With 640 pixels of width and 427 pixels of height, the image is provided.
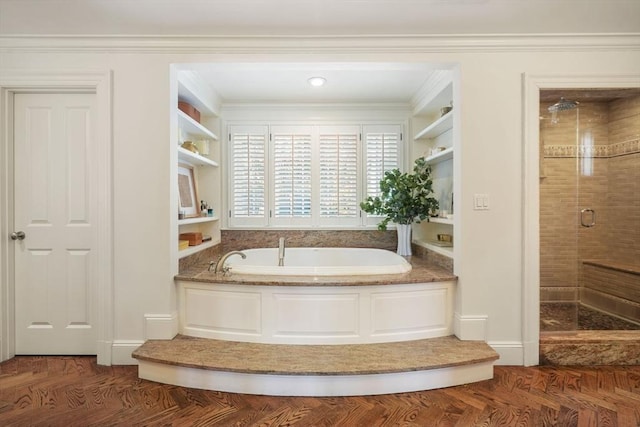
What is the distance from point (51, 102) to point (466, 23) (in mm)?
2990

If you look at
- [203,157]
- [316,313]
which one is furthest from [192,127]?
[316,313]

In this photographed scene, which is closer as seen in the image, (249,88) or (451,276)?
(451,276)

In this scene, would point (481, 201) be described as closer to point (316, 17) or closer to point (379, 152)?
point (379, 152)

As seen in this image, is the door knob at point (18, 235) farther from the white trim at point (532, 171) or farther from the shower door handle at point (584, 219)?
the shower door handle at point (584, 219)

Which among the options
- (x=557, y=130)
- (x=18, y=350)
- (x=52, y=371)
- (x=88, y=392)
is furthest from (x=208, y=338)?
(x=557, y=130)

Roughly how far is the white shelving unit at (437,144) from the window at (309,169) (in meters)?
0.28

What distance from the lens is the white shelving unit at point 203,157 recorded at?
9.11 feet

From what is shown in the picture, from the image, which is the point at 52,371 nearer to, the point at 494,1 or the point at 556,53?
the point at 494,1

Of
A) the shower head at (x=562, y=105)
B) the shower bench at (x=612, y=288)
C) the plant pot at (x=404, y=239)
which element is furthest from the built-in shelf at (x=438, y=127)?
the shower bench at (x=612, y=288)

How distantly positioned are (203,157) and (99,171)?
944 mm

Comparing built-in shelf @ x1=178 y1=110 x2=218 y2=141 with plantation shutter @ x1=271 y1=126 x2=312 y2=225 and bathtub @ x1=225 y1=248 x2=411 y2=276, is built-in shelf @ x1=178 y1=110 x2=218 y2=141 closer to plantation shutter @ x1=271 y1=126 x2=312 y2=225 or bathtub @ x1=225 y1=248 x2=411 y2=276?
plantation shutter @ x1=271 y1=126 x2=312 y2=225

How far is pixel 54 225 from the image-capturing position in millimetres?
2320

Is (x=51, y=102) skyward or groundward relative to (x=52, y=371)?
skyward

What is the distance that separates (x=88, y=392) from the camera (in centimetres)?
191
